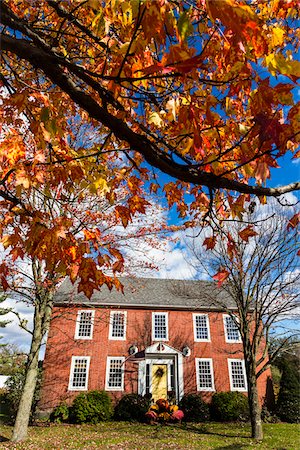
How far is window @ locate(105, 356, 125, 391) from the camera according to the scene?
19.5 metres

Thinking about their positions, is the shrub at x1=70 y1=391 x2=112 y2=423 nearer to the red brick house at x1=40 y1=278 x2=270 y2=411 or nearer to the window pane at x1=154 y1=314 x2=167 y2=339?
the red brick house at x1=40 y1=278 x2=270 y2=411

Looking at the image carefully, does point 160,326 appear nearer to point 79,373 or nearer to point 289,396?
point 79,373

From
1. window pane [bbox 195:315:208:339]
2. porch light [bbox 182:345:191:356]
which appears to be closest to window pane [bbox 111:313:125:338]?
porch light [bbox 182:345:191:356]

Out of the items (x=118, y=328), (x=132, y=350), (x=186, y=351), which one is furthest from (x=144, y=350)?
(x=186, y=351)

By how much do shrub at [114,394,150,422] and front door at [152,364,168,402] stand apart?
1.53 metres

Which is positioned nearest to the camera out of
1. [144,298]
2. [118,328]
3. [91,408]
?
[91,408]

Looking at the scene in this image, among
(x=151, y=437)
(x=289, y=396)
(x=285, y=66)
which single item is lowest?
(x=151, y=437)

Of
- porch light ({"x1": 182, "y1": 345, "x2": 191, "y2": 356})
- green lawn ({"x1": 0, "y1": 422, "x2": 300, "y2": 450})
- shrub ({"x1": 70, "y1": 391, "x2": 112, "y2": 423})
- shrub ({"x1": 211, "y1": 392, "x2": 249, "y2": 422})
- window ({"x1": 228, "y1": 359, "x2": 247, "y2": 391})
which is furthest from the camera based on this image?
porch light ({"x1": 182, "y1": 345, "x2": 191, "y2": 356})

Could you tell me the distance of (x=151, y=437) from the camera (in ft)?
42.3

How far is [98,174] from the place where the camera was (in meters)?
3.16

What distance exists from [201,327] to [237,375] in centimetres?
381

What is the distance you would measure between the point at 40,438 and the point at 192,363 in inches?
445

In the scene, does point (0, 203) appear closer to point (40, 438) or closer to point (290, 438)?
point (40, 438)

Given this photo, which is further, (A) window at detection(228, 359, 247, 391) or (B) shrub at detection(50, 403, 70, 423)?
(A) window at detection(228, 359, 247, 391)
